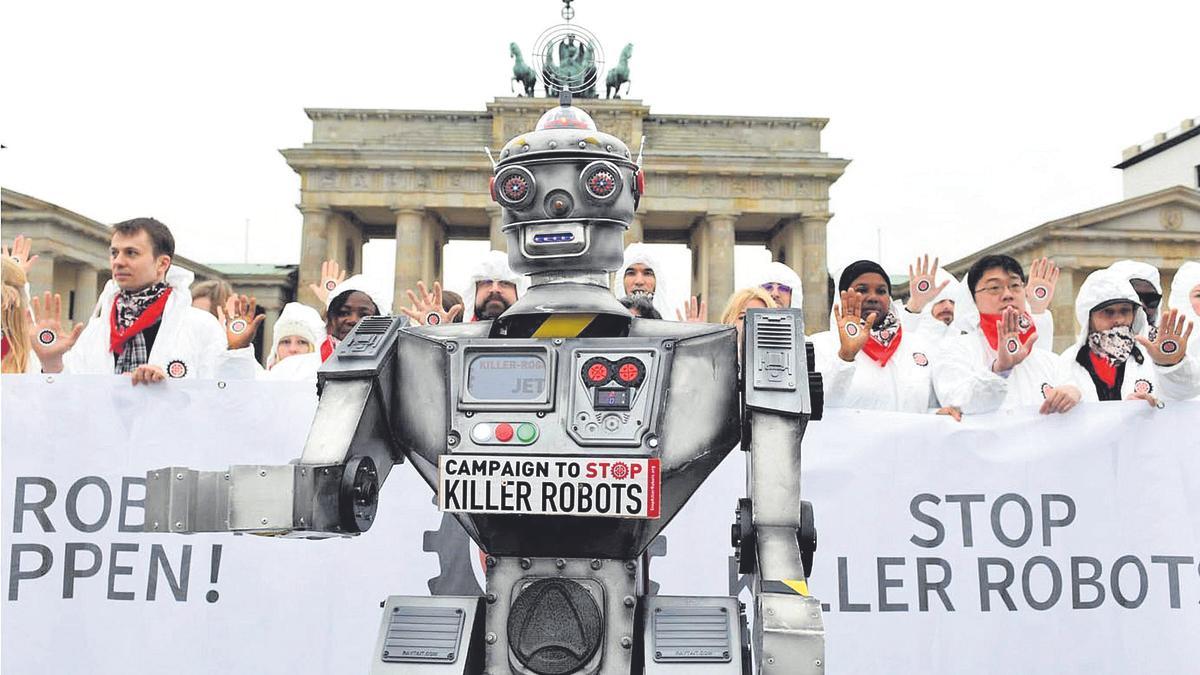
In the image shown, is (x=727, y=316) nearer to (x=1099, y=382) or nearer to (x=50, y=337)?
(x=1099, y=382)

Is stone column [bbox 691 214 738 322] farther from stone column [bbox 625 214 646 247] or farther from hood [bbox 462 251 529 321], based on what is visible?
hood [bbox 462 251 529 321]

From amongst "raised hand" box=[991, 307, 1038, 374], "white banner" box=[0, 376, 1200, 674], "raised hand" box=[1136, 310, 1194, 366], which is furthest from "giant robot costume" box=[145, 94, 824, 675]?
"raised hand" box=[1136, 310, 1194, 366]

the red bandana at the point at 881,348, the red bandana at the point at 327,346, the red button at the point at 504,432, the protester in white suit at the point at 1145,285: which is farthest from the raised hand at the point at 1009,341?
the red bandana at the point at 327,346

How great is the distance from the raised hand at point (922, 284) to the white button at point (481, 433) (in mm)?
3808

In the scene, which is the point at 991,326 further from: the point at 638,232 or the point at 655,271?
the point at 638,232

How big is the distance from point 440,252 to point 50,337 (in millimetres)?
42408

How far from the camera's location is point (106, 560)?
4.35 meters

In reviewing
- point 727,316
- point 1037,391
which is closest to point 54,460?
point 727,316

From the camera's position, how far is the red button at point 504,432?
2.71 m

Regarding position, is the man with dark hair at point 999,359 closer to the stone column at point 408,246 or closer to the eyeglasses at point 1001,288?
the eyeglasses at point 1001,288

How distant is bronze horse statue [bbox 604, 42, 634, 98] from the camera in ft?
139

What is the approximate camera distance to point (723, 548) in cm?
457

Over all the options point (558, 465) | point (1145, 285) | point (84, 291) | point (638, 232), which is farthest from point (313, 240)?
point (558, 465)

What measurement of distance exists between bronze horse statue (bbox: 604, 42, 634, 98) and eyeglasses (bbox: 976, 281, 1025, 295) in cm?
3807
